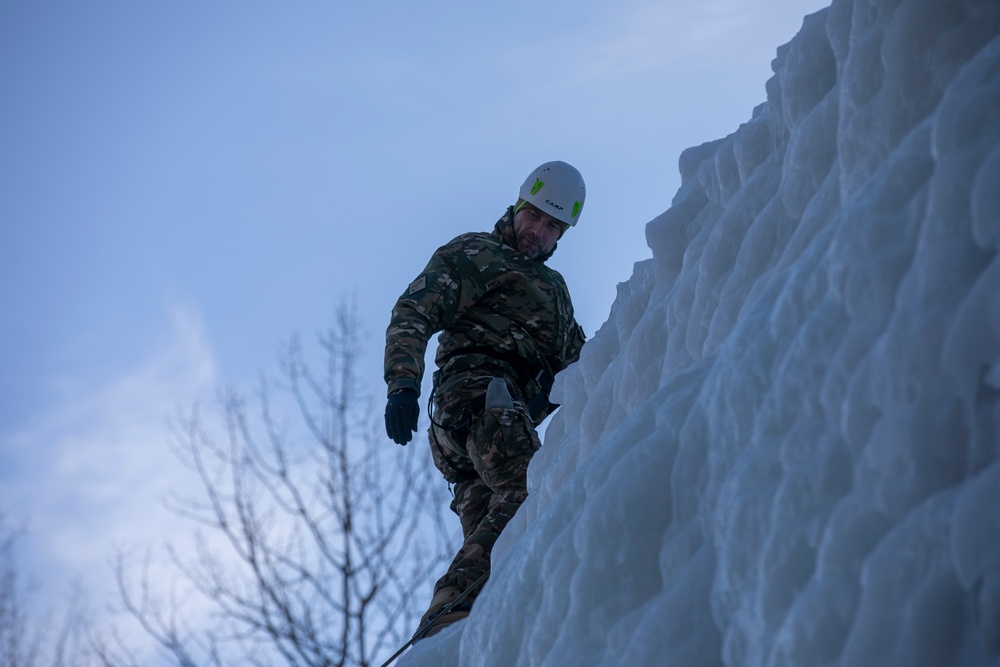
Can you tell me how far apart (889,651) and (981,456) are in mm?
242

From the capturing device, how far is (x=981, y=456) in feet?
4.04

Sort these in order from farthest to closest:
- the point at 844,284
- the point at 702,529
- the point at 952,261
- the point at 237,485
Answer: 1. the point at 237,485
2. the point at 702,529
3. the point at 844,284
4. the point at 952,261

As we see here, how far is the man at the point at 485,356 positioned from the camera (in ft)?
13.4

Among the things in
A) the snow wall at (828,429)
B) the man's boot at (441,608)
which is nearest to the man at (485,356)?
the man's boot at (441,608)

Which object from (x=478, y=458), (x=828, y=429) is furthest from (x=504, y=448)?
(x=828, y=429)

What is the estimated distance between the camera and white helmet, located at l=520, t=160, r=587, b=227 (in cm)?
495

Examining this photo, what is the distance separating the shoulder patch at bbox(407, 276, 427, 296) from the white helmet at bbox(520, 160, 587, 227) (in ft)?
2.50

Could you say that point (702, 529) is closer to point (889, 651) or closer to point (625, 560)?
point (625, 560)

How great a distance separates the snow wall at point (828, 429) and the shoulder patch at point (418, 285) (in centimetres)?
201

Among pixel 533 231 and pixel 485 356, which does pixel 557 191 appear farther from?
pixel 485 356

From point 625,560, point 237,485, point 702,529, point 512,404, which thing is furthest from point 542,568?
point 237,485

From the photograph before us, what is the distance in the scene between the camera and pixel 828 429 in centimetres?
143

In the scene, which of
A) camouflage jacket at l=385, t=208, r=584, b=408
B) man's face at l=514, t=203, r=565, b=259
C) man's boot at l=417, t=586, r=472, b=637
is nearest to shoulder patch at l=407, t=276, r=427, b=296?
camouflage jacket at l=385, t=208, r=584, b=408

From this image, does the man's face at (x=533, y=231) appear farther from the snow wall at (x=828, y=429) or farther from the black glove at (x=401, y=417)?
the snow wall at (x=828, y=429)
